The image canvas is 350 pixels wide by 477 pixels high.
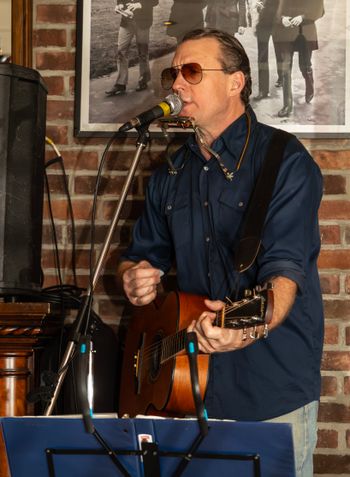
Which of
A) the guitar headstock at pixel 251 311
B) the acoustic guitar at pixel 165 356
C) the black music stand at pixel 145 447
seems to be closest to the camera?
the black music stand at pixel 145 447

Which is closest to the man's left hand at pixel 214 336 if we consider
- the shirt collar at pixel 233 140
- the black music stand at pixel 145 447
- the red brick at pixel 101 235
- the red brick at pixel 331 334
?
the black music stand at pixel 145 447

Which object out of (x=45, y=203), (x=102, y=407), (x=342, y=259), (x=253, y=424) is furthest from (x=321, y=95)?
(x=253, y=424)

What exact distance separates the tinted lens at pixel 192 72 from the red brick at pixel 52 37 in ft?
2.44

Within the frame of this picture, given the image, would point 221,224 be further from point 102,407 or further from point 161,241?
point 102,407

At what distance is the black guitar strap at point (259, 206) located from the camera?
213 cm

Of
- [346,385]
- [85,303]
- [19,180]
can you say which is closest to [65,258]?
[19,180]

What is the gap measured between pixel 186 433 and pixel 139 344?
3.13 feet

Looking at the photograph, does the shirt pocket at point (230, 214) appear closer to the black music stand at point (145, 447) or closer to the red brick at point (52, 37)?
the black music stand at point (145, 447)

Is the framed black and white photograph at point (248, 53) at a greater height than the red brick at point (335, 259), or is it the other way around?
the framed black and white photograph at point (248, 53)

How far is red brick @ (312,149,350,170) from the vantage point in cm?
290

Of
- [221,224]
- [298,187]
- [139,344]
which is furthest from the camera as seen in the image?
[139,344]

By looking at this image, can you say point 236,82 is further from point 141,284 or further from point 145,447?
point 145,447

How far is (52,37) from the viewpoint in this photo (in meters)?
3.03

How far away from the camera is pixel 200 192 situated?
2.46 m
